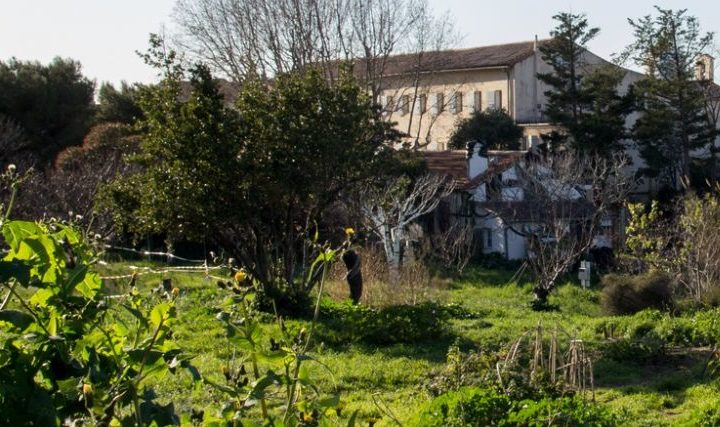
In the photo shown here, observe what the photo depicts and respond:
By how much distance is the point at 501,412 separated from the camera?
6.48 m

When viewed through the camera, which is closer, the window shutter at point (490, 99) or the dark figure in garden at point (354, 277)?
the dark figure in garden at point (354, 277)

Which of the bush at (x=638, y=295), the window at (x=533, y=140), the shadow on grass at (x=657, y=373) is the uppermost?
the window at (x=533, y=140)

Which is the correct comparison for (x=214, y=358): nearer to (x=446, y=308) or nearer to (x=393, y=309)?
(x=393, y=309)

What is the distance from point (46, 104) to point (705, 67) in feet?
89.7

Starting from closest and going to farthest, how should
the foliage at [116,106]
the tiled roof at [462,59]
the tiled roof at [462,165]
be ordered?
the tiled roof at [462,165] < the foliage at [116,106] < the tiled roof at [462,59]

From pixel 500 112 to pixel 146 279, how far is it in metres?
29.3

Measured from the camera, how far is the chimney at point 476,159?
3403 centimetres

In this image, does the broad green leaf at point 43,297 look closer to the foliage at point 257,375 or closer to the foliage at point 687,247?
the foliage at point 257,375

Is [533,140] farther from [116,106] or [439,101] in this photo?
[116,106]

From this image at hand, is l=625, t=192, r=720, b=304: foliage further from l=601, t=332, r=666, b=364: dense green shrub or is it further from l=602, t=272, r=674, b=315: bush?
l=601, t=332, r=666, b=364: dense green shrub

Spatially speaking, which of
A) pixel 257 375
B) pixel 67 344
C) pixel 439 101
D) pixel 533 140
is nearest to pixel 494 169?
pixel 533 140

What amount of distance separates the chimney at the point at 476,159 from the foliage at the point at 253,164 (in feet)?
60.4

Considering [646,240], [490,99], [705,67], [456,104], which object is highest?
[705,67]

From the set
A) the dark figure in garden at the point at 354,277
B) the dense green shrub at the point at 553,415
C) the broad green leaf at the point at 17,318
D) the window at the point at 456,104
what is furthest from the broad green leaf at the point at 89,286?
the window at the point at 456,104
